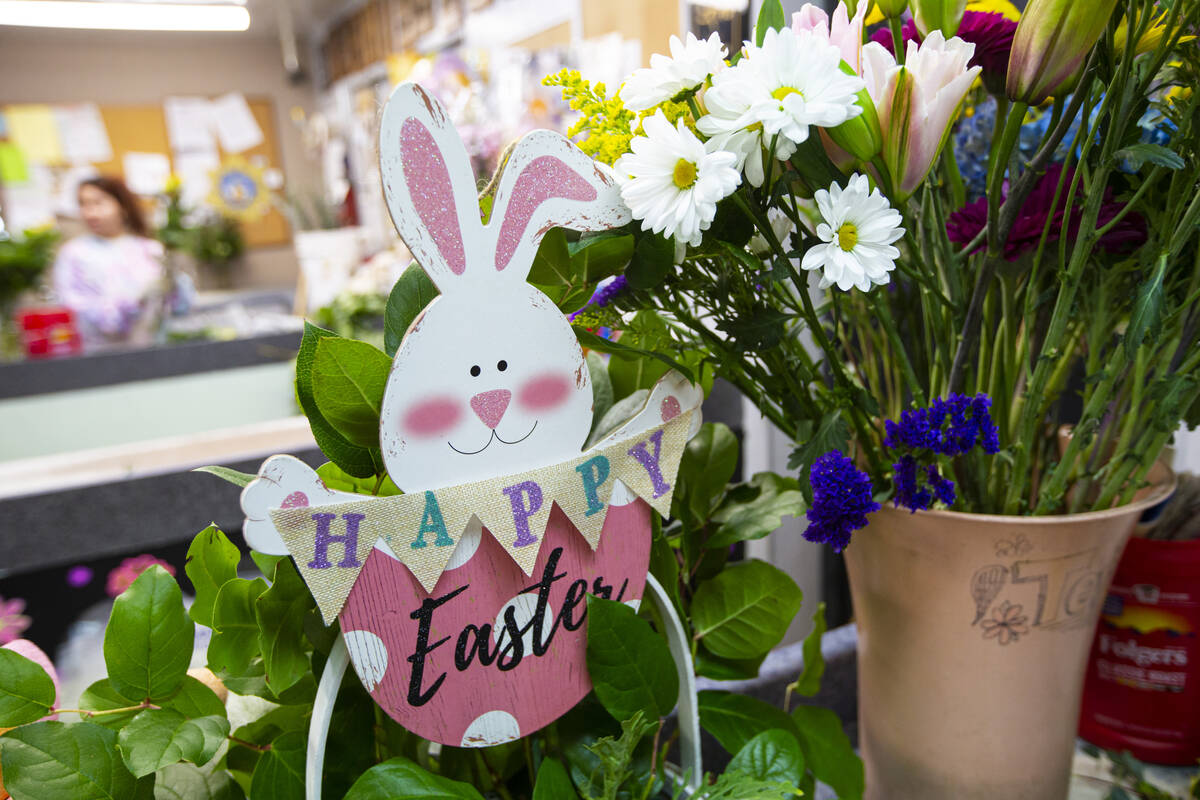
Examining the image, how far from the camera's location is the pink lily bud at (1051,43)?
0.35m

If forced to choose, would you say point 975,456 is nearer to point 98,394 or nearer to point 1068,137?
point 1068,137

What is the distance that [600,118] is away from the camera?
425 millimetres

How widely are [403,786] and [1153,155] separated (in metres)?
0.47

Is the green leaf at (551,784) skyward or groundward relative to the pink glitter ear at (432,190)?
groundward

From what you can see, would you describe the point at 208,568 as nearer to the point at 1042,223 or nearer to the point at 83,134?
the point at 1042,223

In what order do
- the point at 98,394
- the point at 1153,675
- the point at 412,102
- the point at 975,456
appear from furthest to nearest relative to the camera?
the point at 98,394, the point at 1153,675, the point at 975,456, the point at 412,102

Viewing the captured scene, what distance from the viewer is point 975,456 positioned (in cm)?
50

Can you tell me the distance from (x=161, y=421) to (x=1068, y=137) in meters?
2.22

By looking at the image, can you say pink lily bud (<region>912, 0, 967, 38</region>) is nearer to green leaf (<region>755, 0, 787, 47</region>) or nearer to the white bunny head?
green leaf (<region>755, 0, 787, 47</region>)

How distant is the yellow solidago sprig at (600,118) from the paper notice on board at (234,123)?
259 inches

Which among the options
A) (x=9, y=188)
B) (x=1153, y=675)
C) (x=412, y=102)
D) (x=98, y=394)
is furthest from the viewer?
(x=9, y=188)

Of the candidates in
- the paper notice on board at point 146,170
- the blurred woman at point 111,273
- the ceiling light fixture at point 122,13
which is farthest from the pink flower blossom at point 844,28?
the paper notice on board at point 146,170

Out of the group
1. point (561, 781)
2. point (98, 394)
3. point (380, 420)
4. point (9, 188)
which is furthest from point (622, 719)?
point (9, 188)

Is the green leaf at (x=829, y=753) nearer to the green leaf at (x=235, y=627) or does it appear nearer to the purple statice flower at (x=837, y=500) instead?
the purple statice flower at (x=837, y=500)
